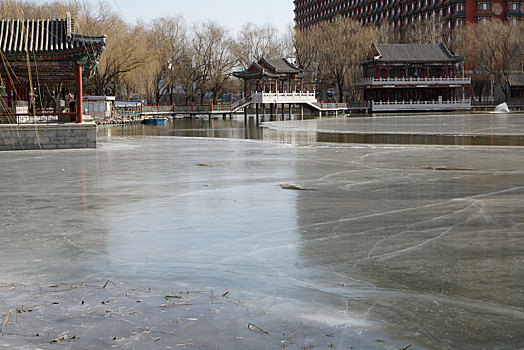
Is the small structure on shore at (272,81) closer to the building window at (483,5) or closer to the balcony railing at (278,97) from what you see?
the balcony railing at (278,97)

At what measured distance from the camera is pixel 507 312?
4.96m

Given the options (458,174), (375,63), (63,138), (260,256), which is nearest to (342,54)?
(375,63)

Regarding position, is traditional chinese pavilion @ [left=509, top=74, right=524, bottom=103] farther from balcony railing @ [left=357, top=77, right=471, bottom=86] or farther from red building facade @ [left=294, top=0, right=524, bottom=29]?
balcony railing @ [left=357, top=77, right=471, bottom=86]

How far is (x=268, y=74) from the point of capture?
71.0 m

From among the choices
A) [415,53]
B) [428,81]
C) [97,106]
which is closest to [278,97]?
[415,53]

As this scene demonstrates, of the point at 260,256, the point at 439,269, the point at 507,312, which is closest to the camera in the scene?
the point at 507,312

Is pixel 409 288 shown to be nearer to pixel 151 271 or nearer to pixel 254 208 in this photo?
pixel 151 271

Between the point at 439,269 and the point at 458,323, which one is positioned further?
the point at 439,269

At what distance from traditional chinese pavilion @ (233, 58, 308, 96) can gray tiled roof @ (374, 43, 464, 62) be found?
1286 cm

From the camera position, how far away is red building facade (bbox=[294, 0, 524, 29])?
290ft

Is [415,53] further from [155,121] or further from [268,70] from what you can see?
[155,121]

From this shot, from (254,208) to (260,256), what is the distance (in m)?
3.08

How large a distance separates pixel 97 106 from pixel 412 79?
44.4 metres

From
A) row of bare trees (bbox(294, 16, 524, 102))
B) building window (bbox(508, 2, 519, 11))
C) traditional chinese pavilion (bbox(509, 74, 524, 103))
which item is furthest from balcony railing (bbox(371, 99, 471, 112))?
building window (bbox(508, 2, 519, 11))
